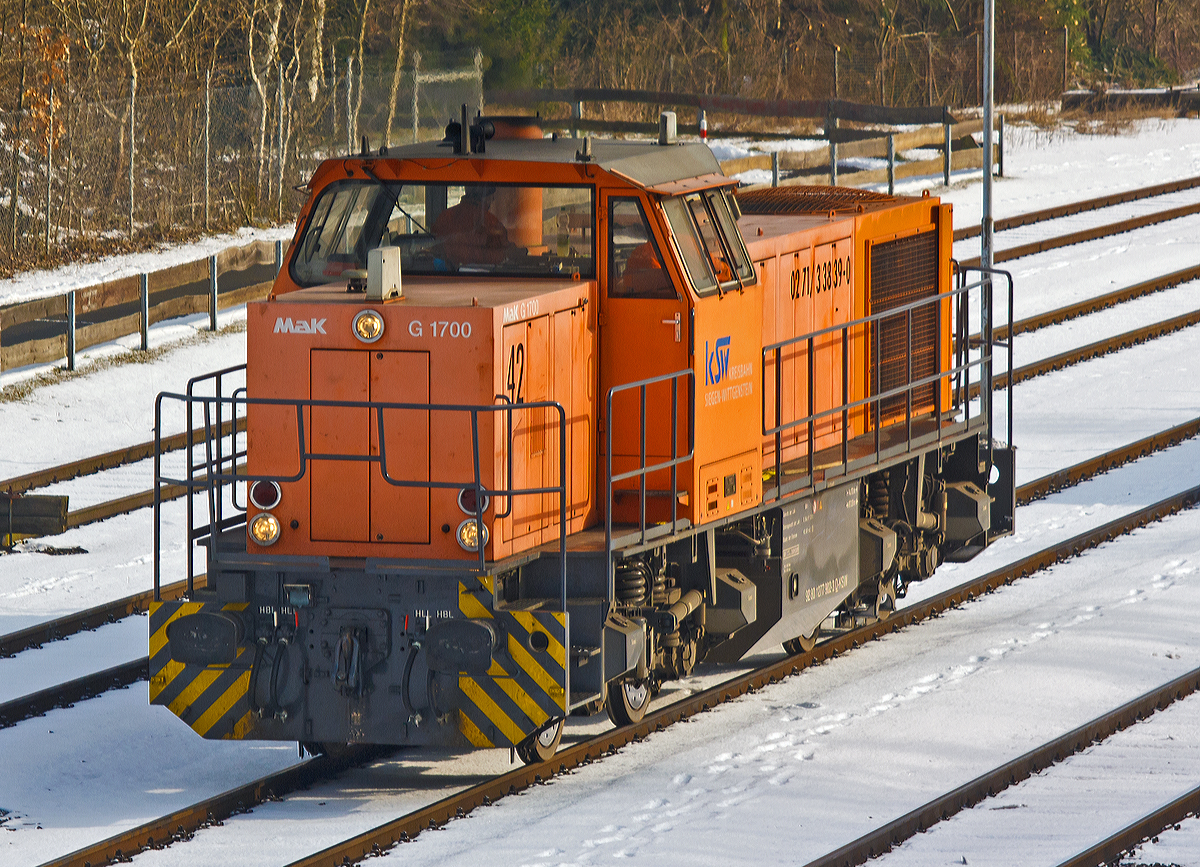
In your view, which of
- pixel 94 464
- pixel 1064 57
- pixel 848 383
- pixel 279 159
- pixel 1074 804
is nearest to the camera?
pixel 1074 804

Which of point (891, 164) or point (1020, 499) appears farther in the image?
→ point (891, 164)

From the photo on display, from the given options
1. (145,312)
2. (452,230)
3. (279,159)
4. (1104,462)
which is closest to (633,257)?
(452,230)

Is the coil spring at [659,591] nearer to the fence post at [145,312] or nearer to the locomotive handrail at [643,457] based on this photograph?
the locomotive handrail at [643,457]

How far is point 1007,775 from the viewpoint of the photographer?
8781 mm

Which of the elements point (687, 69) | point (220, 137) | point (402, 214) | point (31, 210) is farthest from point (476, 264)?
point (687, 69)

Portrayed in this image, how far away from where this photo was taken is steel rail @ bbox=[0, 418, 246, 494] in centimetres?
1502

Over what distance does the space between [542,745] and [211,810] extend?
166 centimetres

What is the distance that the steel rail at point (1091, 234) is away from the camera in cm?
2412

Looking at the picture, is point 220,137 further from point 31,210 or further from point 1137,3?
point 1137,3

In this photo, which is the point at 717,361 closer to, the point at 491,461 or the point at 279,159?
the point at 491,461

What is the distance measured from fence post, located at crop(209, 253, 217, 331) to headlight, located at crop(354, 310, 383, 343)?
12.5 meters

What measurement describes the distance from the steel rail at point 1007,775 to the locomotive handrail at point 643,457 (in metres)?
1.67

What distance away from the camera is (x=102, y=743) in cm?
949

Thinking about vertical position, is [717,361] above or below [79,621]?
above
